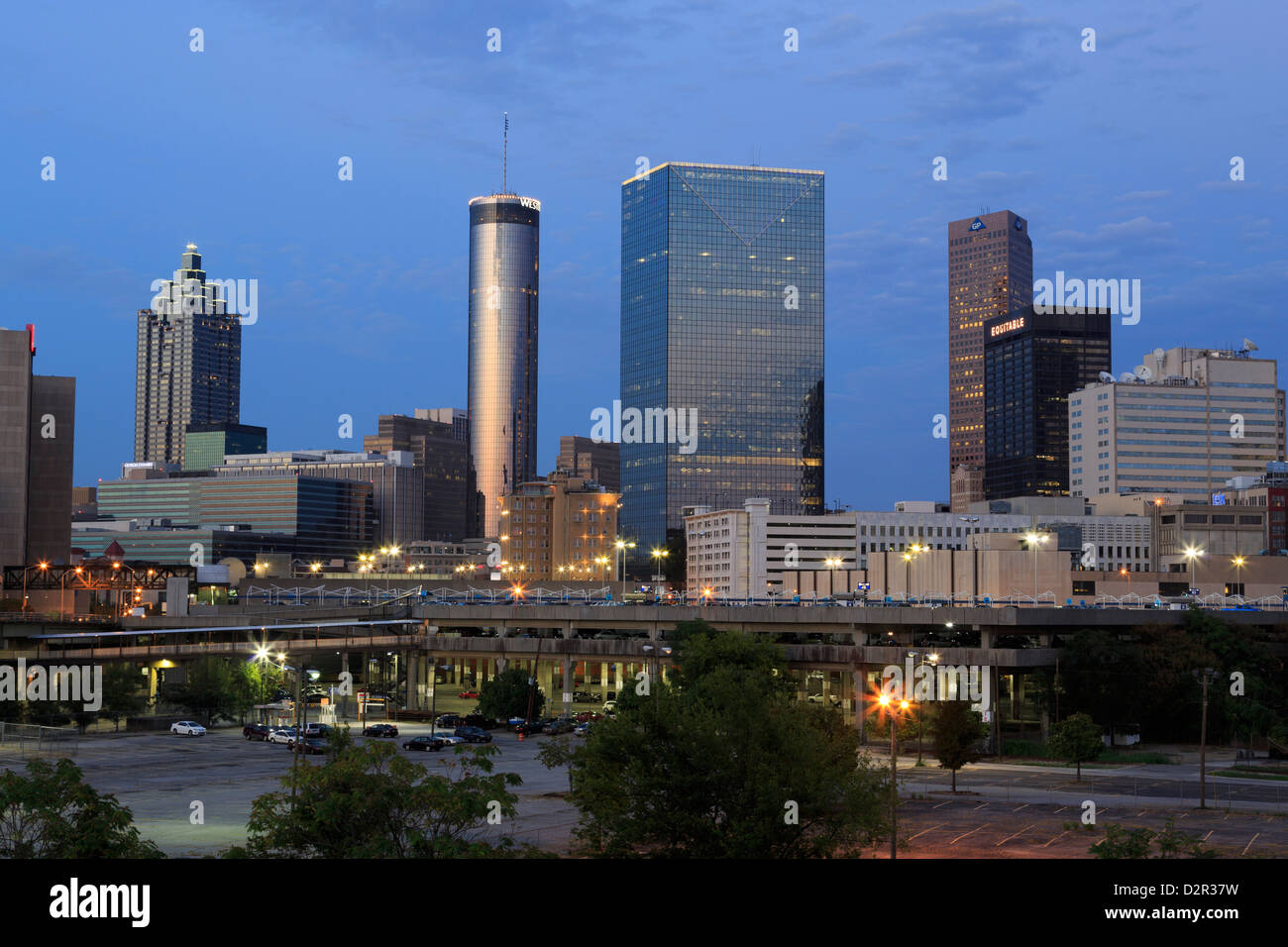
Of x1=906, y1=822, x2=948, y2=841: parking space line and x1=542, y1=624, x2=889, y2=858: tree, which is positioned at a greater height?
x1=542, y1=624, x2=889, y2=858: tree

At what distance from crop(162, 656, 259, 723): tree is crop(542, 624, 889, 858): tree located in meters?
77.3

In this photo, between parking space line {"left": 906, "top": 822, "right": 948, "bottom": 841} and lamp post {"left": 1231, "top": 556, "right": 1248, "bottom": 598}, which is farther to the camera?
lamp post {"left": 1231, "top": 556, "right": 1248, "bottom": 598}

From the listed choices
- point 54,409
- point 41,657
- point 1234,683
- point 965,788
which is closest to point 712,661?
point 965,788

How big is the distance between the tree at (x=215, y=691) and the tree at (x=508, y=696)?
2005 cm

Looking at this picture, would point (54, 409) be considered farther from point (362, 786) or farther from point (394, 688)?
point (362, 786)

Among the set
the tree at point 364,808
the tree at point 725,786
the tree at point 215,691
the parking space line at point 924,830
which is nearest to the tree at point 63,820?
the tree at point 364,808

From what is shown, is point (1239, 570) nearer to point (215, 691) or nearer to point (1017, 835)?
point (215, 691)

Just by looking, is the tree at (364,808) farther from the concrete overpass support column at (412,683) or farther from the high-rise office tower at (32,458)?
the high-rise office tower at (32,458)

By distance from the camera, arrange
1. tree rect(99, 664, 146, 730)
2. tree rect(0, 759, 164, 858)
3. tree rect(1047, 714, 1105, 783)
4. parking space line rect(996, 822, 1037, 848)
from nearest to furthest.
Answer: tree rect(0, 759, 164, 858) → parking space line rect(996, 822, 1037, 848) → tree rect(1047, 714, 1105, 783) → tree rect(99, 664, 146, 730)

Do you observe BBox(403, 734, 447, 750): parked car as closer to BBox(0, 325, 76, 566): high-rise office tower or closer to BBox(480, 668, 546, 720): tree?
BBox(480, 668, 546, 720): tree


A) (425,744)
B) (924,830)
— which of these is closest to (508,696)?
(425,744)

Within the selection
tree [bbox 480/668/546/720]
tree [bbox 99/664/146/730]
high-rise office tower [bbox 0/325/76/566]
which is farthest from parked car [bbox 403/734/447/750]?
high-rise office tower [bbox 0/325/76/566]

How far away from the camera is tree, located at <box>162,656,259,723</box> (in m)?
108
